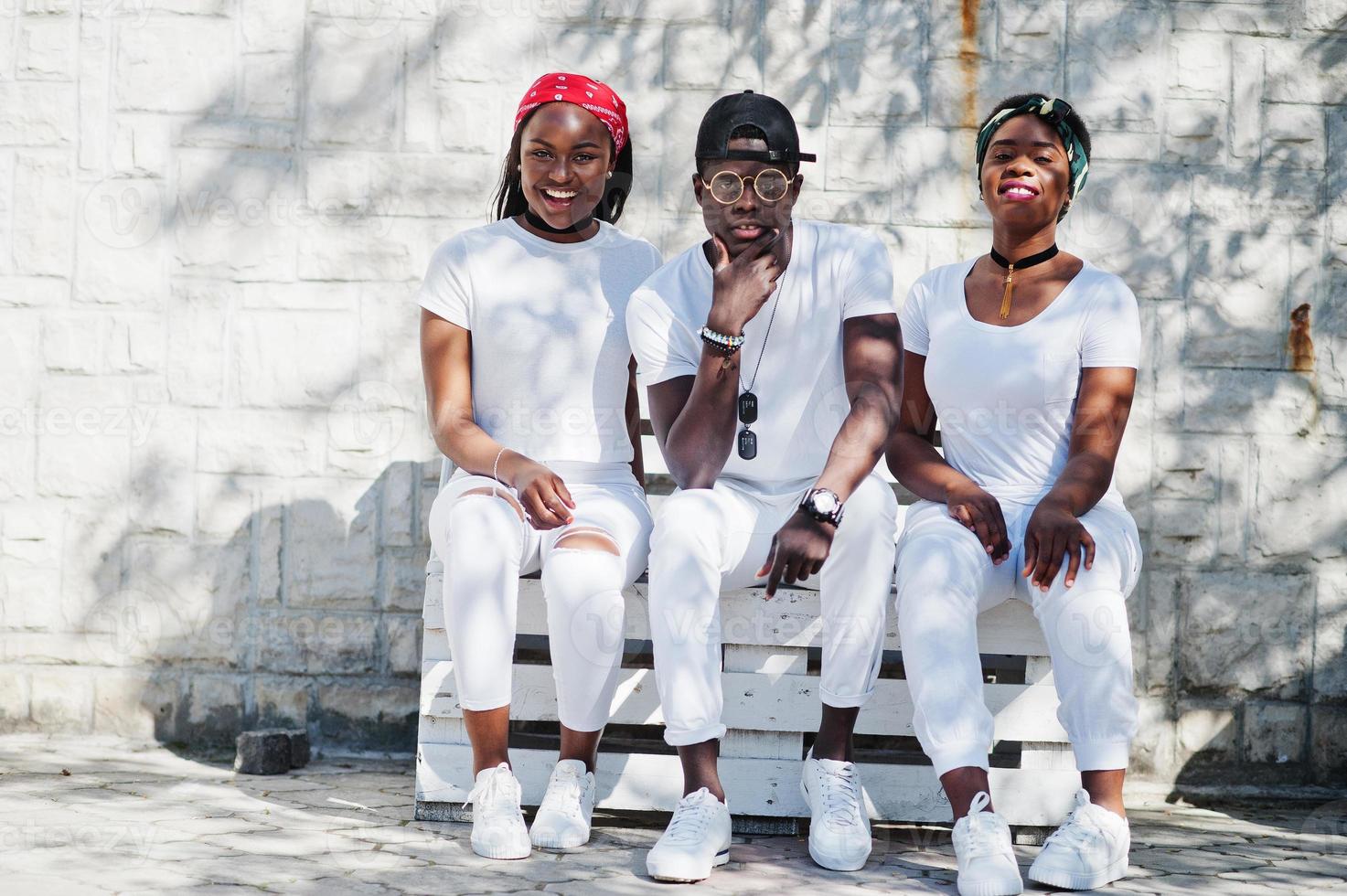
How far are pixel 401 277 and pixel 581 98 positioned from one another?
1.28m

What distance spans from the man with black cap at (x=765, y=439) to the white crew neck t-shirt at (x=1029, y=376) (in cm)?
22

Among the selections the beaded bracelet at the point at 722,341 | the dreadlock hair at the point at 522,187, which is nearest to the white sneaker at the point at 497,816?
the beaded bracelet at the point at 722,341

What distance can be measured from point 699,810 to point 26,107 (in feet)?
11.5

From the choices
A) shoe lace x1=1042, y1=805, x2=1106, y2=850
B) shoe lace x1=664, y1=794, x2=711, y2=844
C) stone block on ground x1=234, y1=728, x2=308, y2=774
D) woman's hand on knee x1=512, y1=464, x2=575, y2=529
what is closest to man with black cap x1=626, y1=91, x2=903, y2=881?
shoe lace x1=664, y1=794, x2=711, y2=844

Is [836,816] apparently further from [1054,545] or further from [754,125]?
[754,125]

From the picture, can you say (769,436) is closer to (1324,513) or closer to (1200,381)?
(1200,381)

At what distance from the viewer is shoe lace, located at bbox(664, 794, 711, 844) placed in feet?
9.66

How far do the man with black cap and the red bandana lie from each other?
383mm

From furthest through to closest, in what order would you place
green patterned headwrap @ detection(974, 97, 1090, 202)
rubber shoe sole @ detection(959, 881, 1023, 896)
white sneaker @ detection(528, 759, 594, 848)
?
1. green patterned headwrap @ detection(974, 97, 1090, 202)
2. white sneaker @ detection(528, 759, 594, 848)
3. rubber shoe sole @ detection(959, 881, 1023, 896)

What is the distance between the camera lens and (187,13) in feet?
15.1

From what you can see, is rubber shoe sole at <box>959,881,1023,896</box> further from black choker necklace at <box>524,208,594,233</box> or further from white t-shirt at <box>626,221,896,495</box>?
black choker necklace at <box>524,208,594,233</box>

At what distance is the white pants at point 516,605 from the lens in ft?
10.5

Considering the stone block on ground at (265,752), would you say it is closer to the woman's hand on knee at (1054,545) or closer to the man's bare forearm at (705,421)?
the man's bare forearm at (705,421)

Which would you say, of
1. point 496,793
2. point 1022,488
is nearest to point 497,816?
point 496,793
